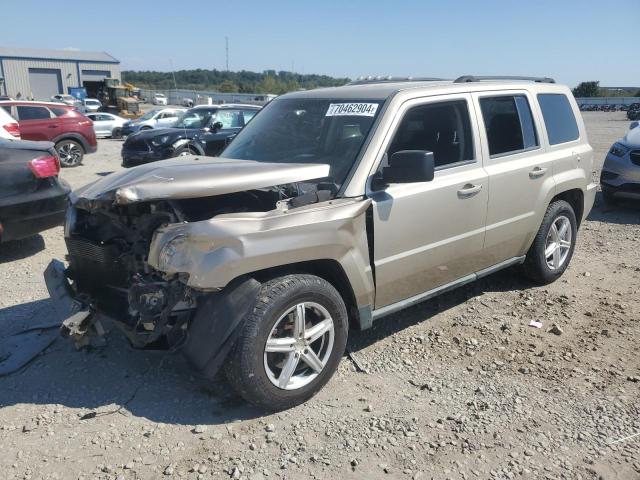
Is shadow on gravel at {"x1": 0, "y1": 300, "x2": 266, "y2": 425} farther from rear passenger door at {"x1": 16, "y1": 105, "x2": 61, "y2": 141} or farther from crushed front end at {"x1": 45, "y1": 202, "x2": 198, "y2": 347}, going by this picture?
rear passenger door at {"x1": 16, "y1": 105, "x2": 61, "y2": 141}

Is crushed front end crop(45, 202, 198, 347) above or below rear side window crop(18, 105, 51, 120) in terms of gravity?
below

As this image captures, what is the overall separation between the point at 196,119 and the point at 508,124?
10319 millimetres

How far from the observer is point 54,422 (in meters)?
3.23

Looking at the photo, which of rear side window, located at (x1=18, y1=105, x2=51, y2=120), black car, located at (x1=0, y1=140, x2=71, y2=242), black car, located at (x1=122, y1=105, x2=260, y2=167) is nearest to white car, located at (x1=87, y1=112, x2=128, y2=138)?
rear side window, located at (x1=18, y1=105, x2=51, y2=120)

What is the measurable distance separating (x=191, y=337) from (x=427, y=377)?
1.67m

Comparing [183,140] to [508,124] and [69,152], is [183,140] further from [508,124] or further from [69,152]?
[508,124]

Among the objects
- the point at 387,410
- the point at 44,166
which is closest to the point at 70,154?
the point at 44,166

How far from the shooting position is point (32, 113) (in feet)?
48.3

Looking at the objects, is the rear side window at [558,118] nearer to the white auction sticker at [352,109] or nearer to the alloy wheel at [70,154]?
the white auction sticker at [352,109]

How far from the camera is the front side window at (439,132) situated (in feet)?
12.8

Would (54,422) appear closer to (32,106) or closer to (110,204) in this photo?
(110,204)

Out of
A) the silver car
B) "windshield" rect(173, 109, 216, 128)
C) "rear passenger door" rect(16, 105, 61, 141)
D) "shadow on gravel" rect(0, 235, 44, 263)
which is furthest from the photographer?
"rear passenger door" rect(16, 105, 61, 141)

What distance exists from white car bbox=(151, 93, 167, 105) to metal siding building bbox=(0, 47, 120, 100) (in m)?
9.43

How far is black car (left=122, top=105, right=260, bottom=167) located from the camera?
12.0 meters
